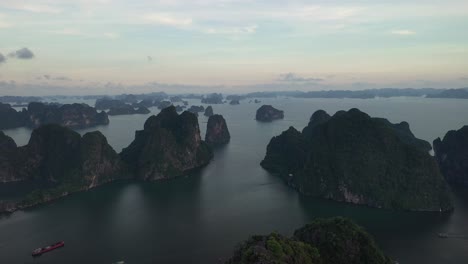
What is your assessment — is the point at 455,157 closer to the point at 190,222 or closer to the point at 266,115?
the point at 190,222

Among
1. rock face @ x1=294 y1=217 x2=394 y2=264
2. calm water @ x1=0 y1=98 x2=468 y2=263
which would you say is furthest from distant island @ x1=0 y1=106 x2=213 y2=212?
rock face @ x1=294 y1=217 x2=394 y2=264

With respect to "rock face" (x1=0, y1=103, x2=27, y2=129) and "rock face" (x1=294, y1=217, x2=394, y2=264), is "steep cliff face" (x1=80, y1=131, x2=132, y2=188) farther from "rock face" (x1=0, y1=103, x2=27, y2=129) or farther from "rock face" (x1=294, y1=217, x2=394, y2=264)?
"rock face" (x1=0, y1=103, x2=27, y2=129)

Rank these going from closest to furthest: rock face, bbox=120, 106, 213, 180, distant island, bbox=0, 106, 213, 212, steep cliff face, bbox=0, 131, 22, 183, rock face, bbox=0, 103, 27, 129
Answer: distant island, bbox=0, 106, 213, 212 < steep cliff face, bbox=0, 131, 22, 183 < rock face, bbox=120, 106, 213, 180 < rock face, bbox=0, 103, 27, 129

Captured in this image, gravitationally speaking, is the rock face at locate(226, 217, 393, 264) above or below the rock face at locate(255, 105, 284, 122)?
below

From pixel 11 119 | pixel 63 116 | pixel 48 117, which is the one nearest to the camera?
pixel 48 117

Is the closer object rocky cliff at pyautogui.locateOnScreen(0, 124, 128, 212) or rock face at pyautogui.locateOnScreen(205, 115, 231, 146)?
rocky cliff at pyautogui.locateOnScreen(0, 124, 128, 212)

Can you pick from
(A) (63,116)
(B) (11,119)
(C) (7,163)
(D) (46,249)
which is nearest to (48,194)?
(C) (7,163)

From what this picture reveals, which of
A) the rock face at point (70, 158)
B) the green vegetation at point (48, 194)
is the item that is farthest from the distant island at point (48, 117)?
the green vegetation at point (48, 194)

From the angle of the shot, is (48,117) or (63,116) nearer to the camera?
(48,117)
